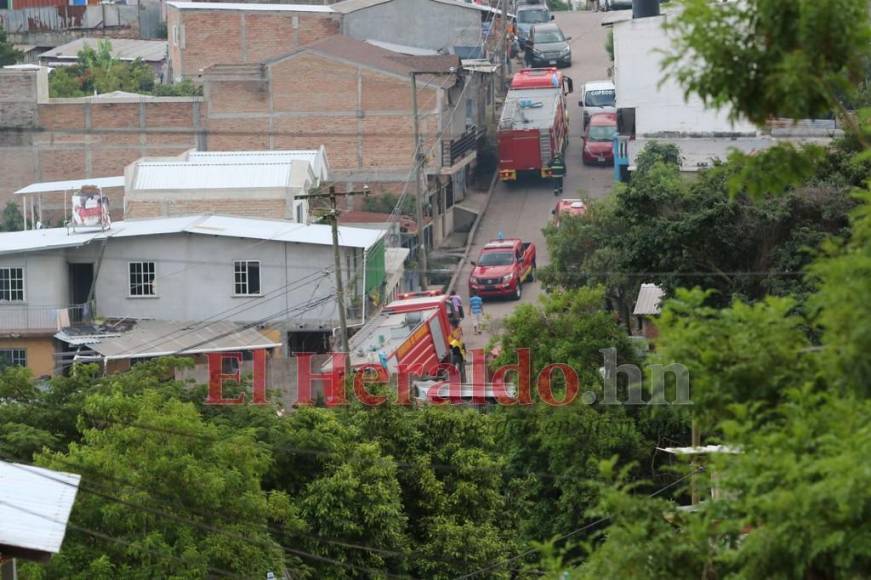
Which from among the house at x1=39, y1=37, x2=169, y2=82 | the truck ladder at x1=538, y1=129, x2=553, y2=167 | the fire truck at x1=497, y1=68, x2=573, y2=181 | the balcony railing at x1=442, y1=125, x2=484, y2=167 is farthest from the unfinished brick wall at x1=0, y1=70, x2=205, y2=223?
the house at x1=39, y1=37, x2=169, y2=82

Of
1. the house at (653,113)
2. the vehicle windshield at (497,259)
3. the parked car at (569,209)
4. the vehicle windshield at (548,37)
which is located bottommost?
the vehicle windshield at (497,259)

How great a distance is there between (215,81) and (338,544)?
115 feet

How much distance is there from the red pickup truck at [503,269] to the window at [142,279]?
9330mm

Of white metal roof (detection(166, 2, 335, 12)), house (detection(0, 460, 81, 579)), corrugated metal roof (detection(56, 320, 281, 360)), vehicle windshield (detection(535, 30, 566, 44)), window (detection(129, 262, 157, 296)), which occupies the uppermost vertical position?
white metal roof (detection(166, 2, 335, 12))

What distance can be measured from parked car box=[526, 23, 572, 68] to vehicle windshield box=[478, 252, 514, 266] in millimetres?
25104

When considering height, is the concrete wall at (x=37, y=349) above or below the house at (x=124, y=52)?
below

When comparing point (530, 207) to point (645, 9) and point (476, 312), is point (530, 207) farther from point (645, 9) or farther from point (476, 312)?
point (476, 312)

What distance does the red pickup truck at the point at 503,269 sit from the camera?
46500 millimetres

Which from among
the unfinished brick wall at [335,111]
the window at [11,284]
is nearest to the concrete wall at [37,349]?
the window at [11,284]

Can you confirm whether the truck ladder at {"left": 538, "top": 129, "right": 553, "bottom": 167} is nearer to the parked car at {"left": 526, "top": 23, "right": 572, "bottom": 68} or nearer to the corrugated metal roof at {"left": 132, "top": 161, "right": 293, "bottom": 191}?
the corrugated metal roof at {"left": 132, "top": 161, "right": 293, "bottom": 191}

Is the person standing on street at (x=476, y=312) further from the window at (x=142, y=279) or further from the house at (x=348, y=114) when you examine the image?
the house at (x=348, y=114)

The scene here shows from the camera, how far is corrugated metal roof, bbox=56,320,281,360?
125 ft

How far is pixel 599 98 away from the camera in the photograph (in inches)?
2458

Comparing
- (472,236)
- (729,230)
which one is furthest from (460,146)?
(729,230)
